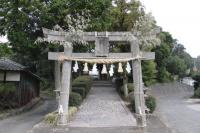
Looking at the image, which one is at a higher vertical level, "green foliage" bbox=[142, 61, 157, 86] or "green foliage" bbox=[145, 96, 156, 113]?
"green foliage" bbox=[142, 61, 157, 86]

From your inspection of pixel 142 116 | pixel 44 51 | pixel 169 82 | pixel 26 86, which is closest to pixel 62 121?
pixel 142 116

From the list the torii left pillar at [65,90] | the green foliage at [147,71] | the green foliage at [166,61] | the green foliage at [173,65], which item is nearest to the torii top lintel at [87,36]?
the torii left pillar at [65,90]

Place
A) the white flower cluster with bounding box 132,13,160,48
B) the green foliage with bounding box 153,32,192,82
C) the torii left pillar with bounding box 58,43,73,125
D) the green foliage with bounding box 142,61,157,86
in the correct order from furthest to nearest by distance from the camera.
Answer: the green foliage with bounding box 153,32,192,82
the green foliage with bounding box 142,61,157,86
the white flower cluster with bounding box 132,13,160,48
the torii left pillar with bounding box 58,43,73,125

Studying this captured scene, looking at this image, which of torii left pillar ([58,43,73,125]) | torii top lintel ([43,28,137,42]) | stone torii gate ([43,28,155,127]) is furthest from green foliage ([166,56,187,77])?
torii left pillar ([58,43,73,125])

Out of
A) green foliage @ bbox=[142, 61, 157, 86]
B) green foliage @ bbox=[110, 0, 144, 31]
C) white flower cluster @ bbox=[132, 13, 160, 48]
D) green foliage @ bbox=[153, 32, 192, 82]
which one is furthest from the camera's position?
green foliage @ bbox=[153, 32, 192, 82]

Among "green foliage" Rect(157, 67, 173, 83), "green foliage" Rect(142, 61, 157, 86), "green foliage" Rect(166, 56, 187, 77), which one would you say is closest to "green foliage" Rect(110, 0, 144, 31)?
"green foliage" Rect(142, 61, 157, 86)

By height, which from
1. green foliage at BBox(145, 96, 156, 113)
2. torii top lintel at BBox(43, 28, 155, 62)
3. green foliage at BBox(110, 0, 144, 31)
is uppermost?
green foliage at BBox(110, 0, 144, 31)

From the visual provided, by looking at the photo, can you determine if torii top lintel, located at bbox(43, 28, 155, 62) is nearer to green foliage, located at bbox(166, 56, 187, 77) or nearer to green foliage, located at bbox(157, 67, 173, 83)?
green foliage, located at bbox(157, 67, 173, 83)

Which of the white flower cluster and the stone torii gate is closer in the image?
the stone torii gate

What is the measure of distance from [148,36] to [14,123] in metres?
9.54

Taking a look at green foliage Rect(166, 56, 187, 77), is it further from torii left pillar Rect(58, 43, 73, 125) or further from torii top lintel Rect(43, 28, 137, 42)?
torii left pillar Rect(58, 43, 73, 125)

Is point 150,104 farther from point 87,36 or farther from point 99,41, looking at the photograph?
point 87,36

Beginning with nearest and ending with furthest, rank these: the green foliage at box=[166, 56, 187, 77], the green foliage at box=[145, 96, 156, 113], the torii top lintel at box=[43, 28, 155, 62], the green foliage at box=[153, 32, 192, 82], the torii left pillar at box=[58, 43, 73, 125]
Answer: the torii left pillar at box=[58, 43, 73, 125] → the torii top lintel at box=[43, 28, 155, 62] → the green foliage at box=[145, 96, 156, 113] → the green foliage at box=[153, 32, 192, 82] → the green foliage at box=[166, 56, 187, 77]

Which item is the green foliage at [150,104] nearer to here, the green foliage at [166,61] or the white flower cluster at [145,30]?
the white flower cluster at [145,30]
